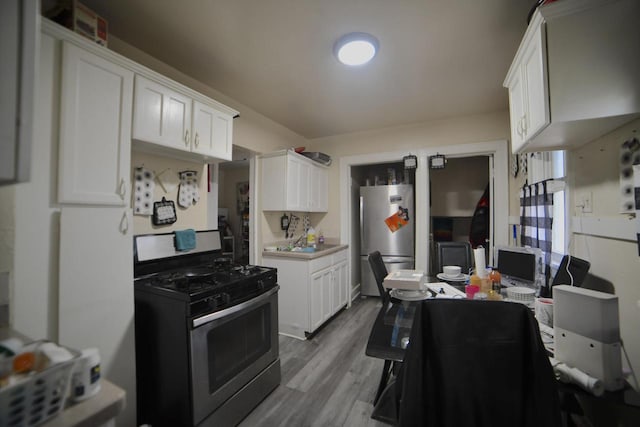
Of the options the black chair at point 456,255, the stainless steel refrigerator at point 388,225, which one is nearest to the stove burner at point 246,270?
the black chair at point 456,255

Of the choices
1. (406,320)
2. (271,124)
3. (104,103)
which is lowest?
(406,320)

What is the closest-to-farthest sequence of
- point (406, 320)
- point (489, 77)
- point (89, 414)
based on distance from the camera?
point (89, 414) → point (406, 320) → point (489, 77)

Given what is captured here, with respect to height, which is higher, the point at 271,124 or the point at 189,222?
the point at 271,124

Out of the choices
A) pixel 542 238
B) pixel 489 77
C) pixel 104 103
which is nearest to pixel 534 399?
pixel 542 238

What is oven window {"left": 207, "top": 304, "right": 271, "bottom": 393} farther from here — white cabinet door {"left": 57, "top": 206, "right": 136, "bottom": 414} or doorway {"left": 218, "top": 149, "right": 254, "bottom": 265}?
doorway {"left": 218, "top": 149, "right": 254, "bottom": 265}

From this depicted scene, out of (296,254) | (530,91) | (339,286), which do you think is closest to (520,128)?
(530,91)

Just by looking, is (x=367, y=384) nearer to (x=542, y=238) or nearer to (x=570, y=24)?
(x=542, y=238)

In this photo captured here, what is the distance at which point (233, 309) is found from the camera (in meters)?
1.55

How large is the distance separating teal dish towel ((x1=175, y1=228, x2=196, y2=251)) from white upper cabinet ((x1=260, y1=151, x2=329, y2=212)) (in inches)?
42.3

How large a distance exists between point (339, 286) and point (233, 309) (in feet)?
6.58

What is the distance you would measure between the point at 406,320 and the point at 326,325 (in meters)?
1.76

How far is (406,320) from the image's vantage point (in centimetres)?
150

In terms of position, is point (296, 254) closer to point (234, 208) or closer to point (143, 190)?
point (143, 190)

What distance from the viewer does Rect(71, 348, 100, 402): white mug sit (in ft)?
2.23
